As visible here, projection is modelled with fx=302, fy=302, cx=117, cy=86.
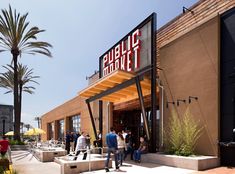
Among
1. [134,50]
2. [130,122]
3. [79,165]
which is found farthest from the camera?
[130,122]

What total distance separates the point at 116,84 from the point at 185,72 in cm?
637

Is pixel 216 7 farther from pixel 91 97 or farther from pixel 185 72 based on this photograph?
pixel 91 97

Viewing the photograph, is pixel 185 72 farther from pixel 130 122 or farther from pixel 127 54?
pixel 130 122

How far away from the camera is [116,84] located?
21141mm

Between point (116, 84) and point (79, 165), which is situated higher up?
point (116, 84)

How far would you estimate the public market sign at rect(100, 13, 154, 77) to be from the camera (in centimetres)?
1870

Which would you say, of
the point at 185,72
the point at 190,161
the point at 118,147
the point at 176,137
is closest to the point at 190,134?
the point at 176,137

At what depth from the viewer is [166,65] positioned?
17609 millimetres

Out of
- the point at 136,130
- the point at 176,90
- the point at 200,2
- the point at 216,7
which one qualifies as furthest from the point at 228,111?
the point at 136,130

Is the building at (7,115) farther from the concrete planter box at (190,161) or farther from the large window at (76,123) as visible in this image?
the concrete planter box at (190,161)

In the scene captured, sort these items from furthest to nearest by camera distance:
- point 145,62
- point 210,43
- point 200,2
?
point 145,62 < point 200,2 < point 210,43

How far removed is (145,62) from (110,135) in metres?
6.94

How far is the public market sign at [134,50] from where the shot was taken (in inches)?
736

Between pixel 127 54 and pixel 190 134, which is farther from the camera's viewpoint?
pixel 127 54
